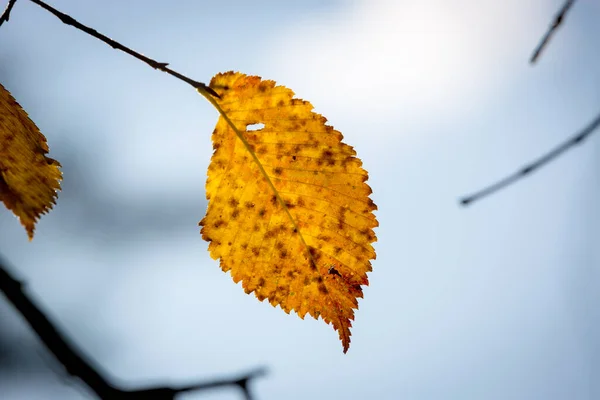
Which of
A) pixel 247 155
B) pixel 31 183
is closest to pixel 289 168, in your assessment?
pixel 247 155

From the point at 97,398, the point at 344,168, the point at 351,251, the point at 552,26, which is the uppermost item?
the point at 552,26

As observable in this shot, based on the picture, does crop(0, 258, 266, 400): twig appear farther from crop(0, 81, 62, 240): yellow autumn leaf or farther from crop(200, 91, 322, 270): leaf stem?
crop(200, 91, 322, 270): leaf stem

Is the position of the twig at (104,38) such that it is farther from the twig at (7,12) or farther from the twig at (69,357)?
the twig at (69,357)

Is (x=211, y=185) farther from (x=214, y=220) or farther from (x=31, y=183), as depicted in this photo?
(x=31, y=183)

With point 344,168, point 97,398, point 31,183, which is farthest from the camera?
point 344,168

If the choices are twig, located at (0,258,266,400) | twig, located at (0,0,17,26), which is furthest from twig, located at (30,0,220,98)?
twig, located at (0,258,266,400)

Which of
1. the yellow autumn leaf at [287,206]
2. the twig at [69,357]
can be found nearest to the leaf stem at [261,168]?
the yellow autumn leaf at [287,206]
